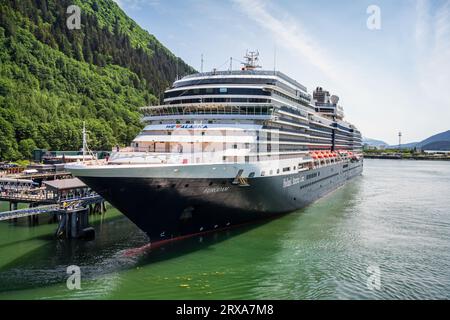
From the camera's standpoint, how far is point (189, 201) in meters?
21.7

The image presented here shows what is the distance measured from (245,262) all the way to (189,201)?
4760 mm

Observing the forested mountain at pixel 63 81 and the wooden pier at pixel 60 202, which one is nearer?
the wooden pier at pixel 60 202

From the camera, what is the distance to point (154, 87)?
396 ft

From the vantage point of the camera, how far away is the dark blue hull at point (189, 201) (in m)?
19.9

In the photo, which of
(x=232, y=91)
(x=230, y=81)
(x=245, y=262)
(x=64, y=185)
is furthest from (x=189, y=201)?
(x=64, y=185)

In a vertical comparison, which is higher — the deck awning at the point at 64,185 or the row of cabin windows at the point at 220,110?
the row of cabin windows at the point at 220,110

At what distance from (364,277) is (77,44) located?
4343 inches

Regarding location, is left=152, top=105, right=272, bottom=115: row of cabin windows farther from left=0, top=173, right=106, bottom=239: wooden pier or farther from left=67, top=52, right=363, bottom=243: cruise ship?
left=0, top=173, right=106, bottom=239: wooden pier

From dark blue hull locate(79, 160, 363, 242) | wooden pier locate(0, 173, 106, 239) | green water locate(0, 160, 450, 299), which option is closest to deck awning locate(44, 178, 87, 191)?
wooden pier locate(0, 173, 106, 239)

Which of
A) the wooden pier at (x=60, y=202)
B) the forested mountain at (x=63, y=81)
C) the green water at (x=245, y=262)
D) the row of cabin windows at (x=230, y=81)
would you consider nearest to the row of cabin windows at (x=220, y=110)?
the row of cabin windows at (x=230, y=81)

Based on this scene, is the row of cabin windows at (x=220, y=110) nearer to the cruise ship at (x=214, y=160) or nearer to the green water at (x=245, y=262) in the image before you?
the cruise ship at (x=214, y=160)

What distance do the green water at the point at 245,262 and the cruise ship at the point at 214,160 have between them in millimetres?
2030

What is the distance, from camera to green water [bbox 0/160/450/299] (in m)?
17.4

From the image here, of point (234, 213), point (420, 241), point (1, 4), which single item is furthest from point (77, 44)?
point (420, 241)
